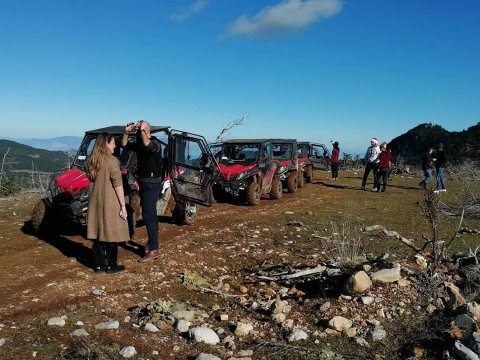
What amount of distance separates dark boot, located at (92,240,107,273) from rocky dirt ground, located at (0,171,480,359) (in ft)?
0.39

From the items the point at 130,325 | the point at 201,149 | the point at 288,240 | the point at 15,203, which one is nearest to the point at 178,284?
the point at 130,325

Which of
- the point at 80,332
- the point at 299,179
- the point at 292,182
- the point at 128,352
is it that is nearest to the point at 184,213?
the point at 80,332

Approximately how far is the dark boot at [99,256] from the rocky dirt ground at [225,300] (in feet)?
0.39

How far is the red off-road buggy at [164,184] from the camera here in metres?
7.73

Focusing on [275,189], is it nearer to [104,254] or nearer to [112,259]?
[112,259]

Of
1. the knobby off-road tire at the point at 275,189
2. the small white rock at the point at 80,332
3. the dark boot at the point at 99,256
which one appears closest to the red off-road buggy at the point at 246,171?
the knobby off-road tire at the point at 275,189

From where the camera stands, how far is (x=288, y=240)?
8.20 meters

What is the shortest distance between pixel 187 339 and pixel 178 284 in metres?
1.59

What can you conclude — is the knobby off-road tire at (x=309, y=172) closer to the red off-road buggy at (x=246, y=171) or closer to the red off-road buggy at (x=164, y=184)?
the red off-road buggy at (x=246, y=171)

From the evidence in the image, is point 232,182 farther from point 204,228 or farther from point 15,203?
point 15,203

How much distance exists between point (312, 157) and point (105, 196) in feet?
45.7

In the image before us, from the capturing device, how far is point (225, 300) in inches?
209

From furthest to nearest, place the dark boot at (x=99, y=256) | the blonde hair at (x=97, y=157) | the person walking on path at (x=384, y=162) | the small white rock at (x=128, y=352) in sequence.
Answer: the person walking on path at (x=384, y=162)
the dark boot at (x=99, y=256)
the blonde hair at (x=97, y=157)
the small white rock at (x=128, y=352)

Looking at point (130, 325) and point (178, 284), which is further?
point (178, 284)
